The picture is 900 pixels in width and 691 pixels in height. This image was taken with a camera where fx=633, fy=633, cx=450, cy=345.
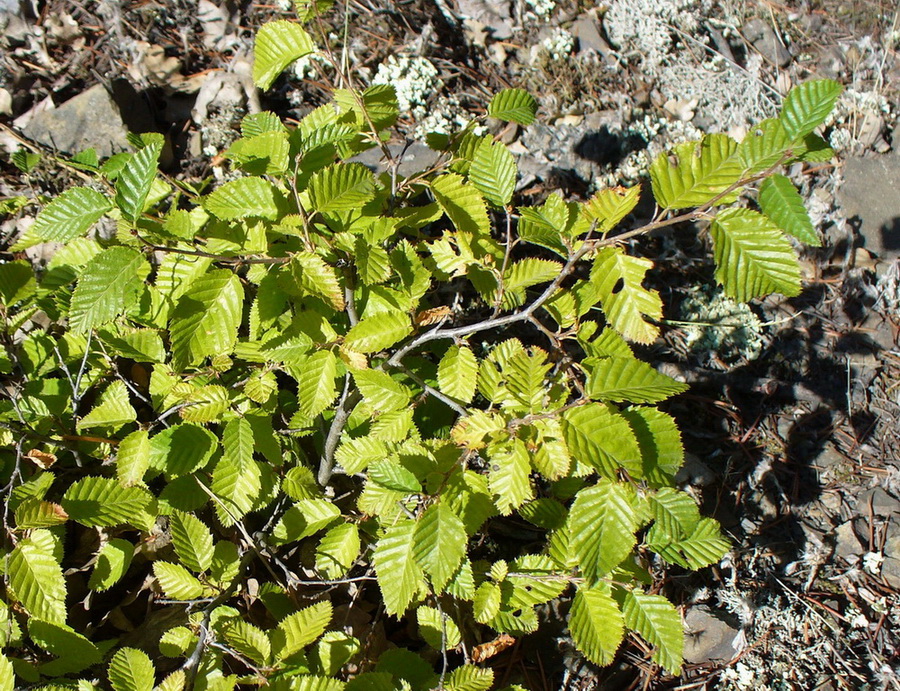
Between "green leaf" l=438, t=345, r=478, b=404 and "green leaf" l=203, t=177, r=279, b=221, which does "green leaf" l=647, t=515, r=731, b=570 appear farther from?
"green leaf" l=203, t=177, r=279, b=221

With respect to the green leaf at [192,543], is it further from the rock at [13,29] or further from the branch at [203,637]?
the rock at [13,29]

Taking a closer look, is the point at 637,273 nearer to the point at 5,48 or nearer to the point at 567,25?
the point at 567,25

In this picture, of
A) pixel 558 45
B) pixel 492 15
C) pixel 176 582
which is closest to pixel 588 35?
pixel 558 45

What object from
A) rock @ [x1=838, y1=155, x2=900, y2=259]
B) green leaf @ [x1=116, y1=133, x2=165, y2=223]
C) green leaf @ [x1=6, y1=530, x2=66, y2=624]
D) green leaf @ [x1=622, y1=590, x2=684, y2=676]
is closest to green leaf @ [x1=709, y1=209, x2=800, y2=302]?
green leaf @ [x1=622, y1=590, x2=684, y2=676]

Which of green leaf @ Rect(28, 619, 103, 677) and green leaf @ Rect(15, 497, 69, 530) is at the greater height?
green leaf @ Rect(15, 497, 69, 530)

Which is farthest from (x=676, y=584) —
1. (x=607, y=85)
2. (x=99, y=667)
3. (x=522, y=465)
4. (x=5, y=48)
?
(x=5, y=48)

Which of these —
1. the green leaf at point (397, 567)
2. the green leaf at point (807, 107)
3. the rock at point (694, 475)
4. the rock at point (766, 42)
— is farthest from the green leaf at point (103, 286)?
the rock at point (766, 42)

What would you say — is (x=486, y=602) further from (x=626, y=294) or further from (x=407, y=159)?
(x=407, y=159)
